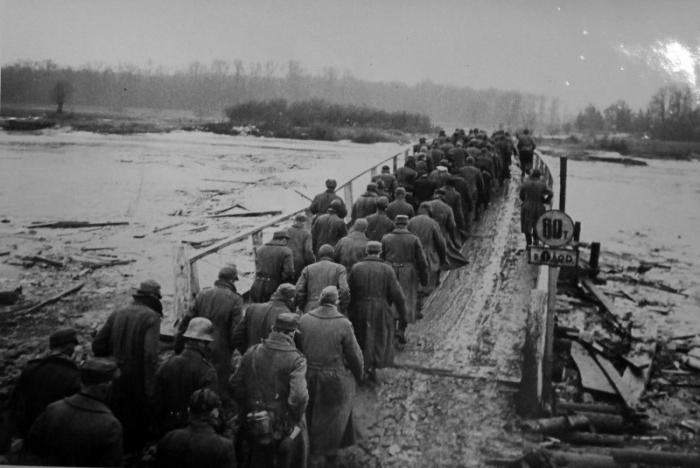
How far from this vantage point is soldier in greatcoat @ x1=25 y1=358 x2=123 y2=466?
11.8ft

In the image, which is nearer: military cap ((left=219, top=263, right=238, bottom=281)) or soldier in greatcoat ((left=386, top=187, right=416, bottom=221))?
military cap ((left=219, top=263, right=238, bottom=281))

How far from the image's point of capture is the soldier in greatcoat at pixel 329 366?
464 centimetres

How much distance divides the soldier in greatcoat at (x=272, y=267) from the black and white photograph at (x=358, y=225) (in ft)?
0.08

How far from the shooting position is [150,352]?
4.69 m

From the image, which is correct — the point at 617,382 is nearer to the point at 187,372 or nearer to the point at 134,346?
the point at 187,372

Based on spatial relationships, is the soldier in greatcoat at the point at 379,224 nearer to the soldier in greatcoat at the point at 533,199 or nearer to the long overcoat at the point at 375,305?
the long overcoat at the point at 375,305

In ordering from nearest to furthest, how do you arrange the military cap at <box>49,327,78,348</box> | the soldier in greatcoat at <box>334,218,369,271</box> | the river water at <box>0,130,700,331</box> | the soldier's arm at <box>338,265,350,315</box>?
1. the military cap at <box>49,327,78,348</box>
2. the soldier's arm at <box>338,265,350,315</box>
3. the soldier in greatcoat at <box>334,218,369,271</box>
4. the river water at <box>0,130,700,331</box>

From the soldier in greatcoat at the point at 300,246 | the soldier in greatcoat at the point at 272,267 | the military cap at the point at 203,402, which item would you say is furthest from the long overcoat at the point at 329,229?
the military cap at the point at 203,402

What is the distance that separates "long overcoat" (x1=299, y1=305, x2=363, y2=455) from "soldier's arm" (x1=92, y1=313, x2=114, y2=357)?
154cm

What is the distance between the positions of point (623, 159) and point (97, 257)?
6.77 m

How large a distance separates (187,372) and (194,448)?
30.4 inches

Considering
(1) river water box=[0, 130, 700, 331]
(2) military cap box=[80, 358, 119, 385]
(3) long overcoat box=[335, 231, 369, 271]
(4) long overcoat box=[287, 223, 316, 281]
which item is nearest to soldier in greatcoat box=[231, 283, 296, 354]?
(2) military cap box=[80, 358, 119, 385]

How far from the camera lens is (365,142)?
913 centimetres

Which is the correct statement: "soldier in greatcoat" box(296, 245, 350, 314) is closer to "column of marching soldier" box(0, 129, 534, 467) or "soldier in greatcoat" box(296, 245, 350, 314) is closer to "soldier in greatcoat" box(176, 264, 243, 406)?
"column of marching soldier" box(0, 129, 534, 467)
